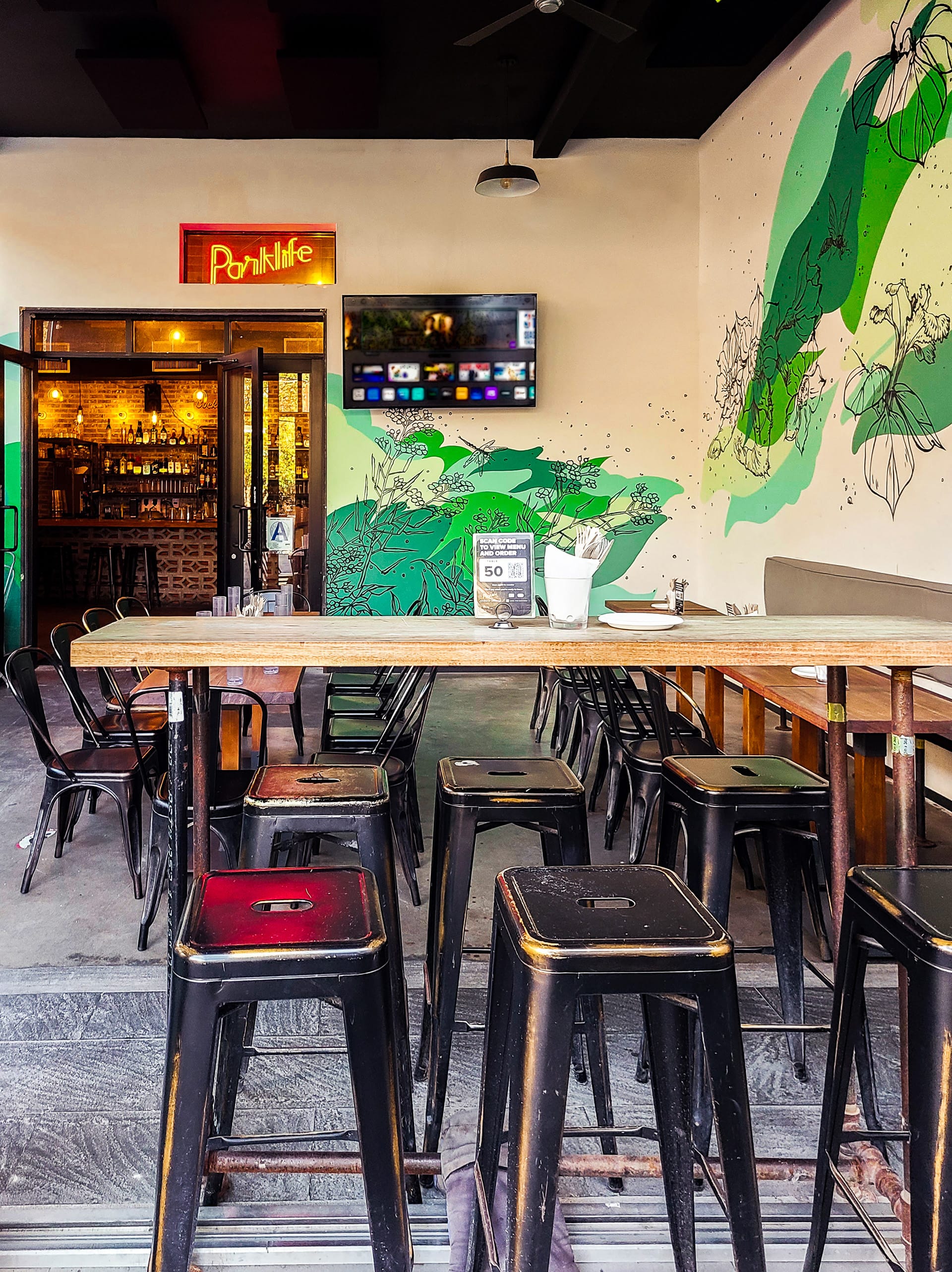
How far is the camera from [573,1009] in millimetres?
1138

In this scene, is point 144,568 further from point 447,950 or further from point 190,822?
point 447,950

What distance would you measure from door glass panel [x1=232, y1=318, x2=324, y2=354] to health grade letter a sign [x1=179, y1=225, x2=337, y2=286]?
0.34 m

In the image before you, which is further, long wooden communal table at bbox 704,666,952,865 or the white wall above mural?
the white wall above mural

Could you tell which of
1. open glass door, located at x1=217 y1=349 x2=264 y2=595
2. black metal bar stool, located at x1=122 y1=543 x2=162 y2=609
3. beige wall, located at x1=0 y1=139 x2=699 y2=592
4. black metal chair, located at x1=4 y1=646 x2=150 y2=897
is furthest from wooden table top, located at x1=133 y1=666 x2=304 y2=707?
black metal bar stool, located at x1=122 y1=543 x2=162 y2=609

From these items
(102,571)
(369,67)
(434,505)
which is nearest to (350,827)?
(369,67)

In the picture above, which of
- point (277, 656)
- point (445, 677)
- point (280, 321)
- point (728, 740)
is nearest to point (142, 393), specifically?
point (280, 321)

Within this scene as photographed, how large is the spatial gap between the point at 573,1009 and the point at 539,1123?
0.14 metres

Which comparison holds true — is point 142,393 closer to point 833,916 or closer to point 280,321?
point 280,321

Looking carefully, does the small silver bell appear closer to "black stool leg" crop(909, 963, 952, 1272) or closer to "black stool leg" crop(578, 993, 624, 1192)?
"black stool leg" crop(578, 993, 624, 1192)

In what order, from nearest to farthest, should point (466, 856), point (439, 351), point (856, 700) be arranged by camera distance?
point (466, 856), point (856, 700), point (439, 351)

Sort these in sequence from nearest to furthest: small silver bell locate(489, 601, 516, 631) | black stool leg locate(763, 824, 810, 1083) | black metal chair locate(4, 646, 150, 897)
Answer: small silver bell locate(489, 601, 516, 631)
black stool leg locate(763, 824, 810, 1083)
black metal chair locate(4, 646, 150, 897)

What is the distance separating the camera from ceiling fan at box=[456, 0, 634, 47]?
4.32m

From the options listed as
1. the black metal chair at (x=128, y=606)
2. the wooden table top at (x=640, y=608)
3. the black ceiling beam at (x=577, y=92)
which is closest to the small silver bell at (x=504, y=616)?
the wooden table top at (x=640, y=608)

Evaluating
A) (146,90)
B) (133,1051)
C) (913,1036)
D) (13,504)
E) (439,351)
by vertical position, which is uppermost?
(146,90)
